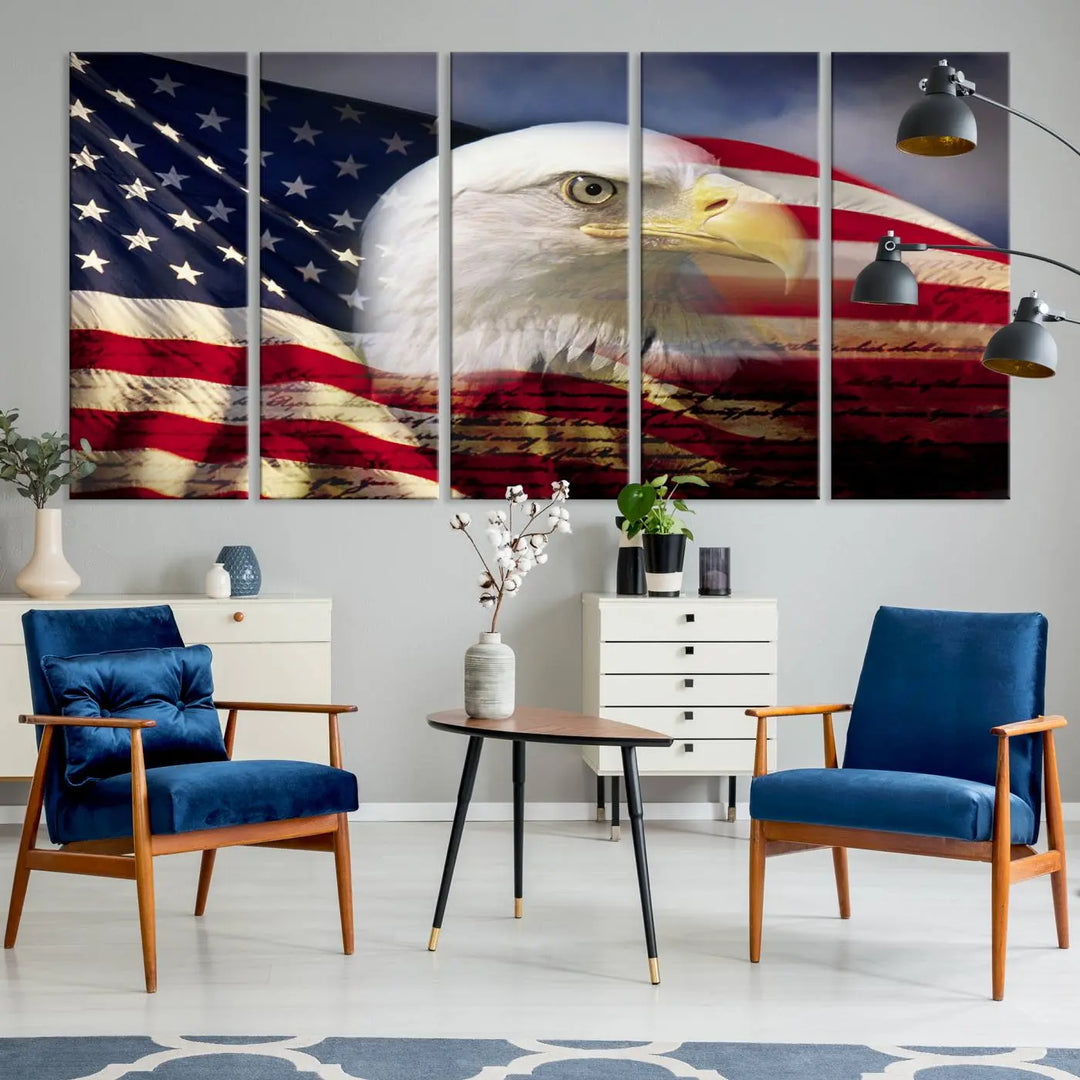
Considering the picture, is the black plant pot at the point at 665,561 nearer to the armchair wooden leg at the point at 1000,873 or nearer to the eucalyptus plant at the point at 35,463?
the armchair wooden leg at the point at 1000,873

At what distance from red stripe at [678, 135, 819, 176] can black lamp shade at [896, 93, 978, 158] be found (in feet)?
5.39

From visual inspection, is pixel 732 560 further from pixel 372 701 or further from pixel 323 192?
pixel 323 192

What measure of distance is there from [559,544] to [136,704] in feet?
7.01

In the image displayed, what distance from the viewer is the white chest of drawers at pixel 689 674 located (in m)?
4.78

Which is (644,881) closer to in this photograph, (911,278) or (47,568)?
(911,278)

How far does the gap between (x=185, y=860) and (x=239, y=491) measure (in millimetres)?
1475

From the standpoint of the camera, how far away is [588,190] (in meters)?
5.20

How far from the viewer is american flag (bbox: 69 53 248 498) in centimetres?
512

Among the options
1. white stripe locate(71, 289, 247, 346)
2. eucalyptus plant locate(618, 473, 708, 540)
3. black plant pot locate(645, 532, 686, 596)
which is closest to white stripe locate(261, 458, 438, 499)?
white stripe locate(71, 289, 247, 346)

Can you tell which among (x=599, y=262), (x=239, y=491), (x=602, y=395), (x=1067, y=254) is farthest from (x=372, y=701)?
(x=1067, y=254)

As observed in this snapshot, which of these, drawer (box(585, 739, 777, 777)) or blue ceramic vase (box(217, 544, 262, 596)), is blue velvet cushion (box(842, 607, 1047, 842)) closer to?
drawer (box(585, 739, 777, 777))

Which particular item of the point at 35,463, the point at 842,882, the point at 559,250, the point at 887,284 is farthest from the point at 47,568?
the point at 887,284

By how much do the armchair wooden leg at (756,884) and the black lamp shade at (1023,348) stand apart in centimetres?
143

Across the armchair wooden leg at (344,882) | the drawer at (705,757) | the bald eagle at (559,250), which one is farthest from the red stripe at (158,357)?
the armchair wooden leg at (344,882)
